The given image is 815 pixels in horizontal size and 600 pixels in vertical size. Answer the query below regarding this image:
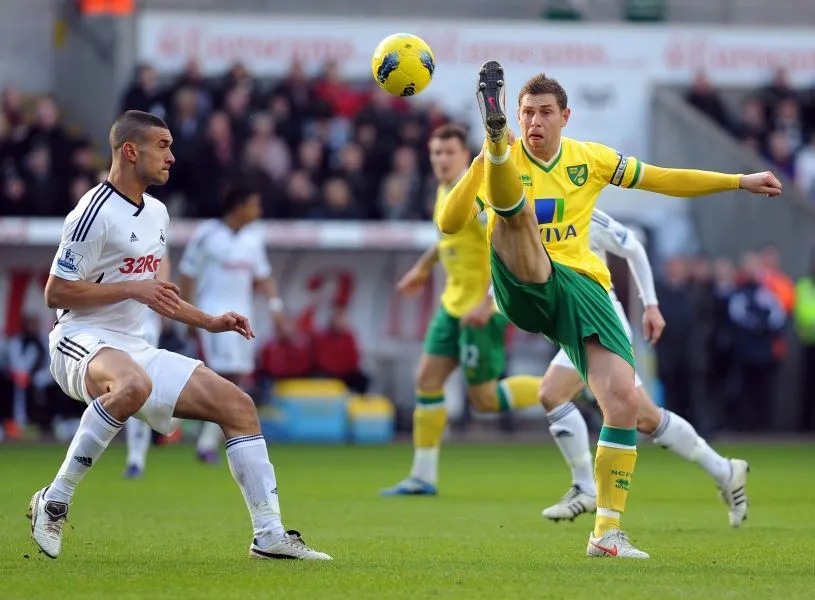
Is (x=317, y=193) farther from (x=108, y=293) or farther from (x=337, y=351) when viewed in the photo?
(x=108, y=293)

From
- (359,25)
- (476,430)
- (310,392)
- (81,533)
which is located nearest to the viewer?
(81,533)

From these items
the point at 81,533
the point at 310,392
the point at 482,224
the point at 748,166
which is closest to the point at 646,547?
the point at 81,533

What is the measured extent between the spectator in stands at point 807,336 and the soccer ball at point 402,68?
1391 cm

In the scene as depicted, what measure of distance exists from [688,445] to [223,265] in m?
6.58

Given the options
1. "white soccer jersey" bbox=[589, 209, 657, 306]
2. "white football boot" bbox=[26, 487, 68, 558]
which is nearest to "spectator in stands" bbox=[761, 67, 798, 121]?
"white soccer jersey" bbox=[589, 209, 657, 306]

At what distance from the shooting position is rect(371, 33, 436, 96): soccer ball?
8.73 metres

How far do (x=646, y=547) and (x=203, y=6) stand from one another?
17888 mm

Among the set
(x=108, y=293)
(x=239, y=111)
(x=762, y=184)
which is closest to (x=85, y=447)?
(x=108, y=293)

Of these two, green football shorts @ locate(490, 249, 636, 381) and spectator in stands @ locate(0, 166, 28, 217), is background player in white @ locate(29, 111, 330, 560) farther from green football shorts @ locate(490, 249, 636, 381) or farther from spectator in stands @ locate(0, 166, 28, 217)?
spectator in stands @ locate(0, 166, 28, 217)

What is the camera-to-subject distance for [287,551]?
7.55m

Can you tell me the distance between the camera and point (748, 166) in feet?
76.4

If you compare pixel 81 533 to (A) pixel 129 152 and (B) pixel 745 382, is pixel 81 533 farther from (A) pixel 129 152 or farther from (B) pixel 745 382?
(B) pixel 745 382

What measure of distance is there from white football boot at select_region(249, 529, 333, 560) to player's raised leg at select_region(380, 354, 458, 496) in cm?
462

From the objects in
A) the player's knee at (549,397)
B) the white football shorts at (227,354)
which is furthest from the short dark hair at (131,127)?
the white football shorts at (227,354)
